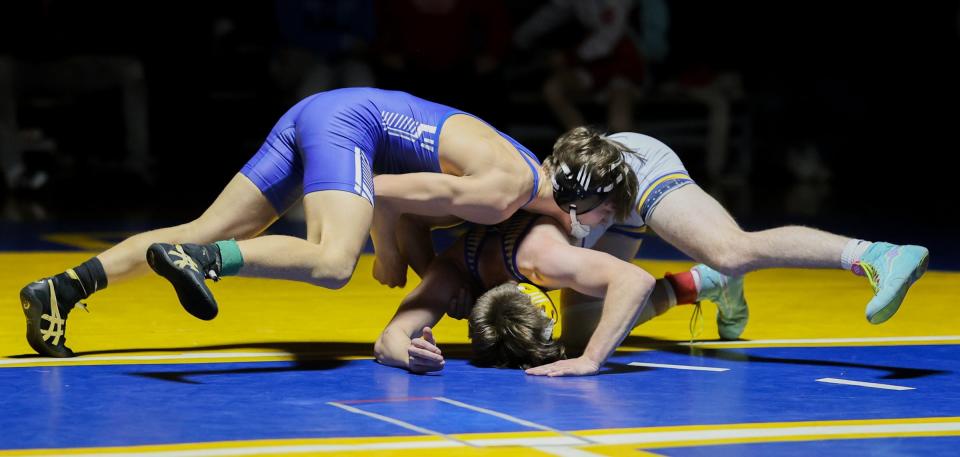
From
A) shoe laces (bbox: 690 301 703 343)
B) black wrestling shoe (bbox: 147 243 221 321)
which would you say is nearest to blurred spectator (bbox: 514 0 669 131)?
shoe laces (bbox: 690 301 703 343)

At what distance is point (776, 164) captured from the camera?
15.4 metres

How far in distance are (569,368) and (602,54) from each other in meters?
7.78

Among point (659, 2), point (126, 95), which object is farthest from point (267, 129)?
point (659, 2)

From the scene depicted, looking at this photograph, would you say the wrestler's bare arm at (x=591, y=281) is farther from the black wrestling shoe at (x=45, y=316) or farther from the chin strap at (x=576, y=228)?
the black wrestling shoe at (x=45, y=316)

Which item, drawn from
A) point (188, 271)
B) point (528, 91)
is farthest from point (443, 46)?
point (188, 271)

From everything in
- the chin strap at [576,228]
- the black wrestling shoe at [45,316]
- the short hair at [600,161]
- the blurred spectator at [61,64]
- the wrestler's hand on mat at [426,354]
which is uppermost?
the blurred spectator at [61,64]

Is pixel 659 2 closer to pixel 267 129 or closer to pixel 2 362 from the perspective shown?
pixel 267 129

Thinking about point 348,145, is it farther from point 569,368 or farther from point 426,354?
point 569,368

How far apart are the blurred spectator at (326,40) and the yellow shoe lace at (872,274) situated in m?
6.57

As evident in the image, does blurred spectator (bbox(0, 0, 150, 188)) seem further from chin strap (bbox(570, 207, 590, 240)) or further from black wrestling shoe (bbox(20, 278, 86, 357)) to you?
chin strap (bbox(570, 207, 590, 240))

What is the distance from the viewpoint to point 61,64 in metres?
11.7

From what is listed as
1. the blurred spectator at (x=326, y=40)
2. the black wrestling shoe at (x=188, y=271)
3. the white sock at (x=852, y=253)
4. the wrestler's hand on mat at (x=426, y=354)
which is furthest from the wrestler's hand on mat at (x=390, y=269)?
the blurred spectator at (x=326, y=40)

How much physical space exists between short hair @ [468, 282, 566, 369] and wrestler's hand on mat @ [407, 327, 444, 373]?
0.69 feet

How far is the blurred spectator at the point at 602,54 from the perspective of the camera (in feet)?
39.6
